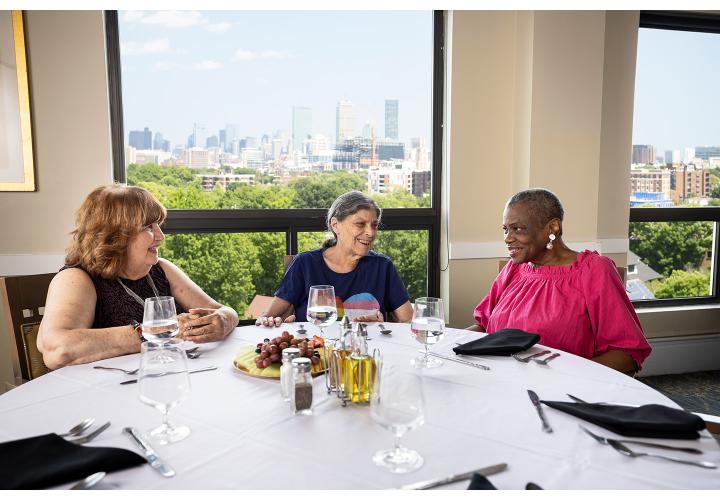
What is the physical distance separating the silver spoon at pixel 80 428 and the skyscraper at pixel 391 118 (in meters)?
2.72

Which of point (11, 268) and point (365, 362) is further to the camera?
point (11, 268)

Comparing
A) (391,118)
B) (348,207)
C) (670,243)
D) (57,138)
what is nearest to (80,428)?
(348,207)

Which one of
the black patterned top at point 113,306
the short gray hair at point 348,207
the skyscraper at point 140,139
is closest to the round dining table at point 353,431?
the black patterned top at point 113,306

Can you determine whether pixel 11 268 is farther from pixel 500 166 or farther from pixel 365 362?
pixel 500 166

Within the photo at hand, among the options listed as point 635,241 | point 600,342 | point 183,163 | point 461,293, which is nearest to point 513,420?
point 600,342

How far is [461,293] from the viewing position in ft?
11.3

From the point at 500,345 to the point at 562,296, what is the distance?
1.51ft

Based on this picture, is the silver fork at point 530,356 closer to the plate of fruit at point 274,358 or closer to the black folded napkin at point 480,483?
the plate of fruit at point 274,358

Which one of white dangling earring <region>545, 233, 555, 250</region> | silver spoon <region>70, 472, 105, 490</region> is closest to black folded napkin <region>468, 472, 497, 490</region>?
silver spoon <region>70, 472, 105, 490</region>

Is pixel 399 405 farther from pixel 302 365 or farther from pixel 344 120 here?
pixel 344 120

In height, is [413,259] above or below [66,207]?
below

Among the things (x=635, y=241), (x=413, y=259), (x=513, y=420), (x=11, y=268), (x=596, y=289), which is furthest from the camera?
(x=635, y=241)

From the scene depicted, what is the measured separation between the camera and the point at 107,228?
6.20 ft

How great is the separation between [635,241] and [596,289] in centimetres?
226
